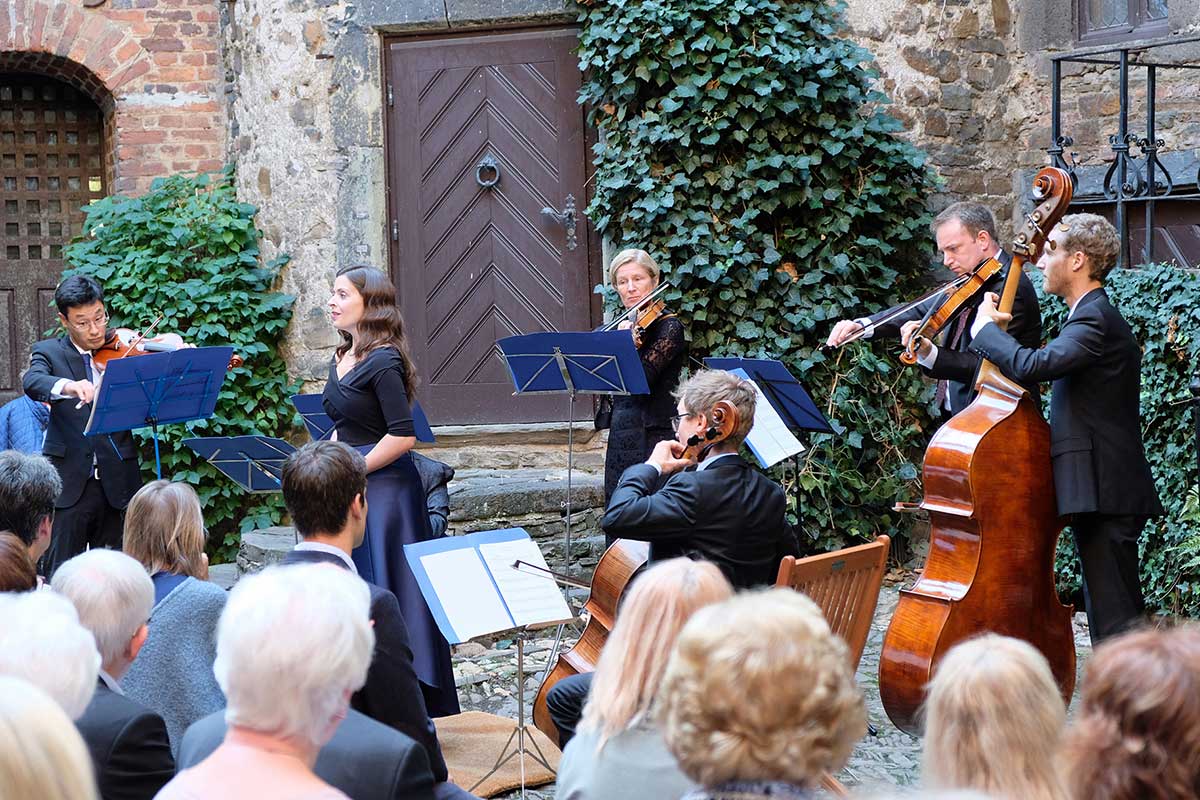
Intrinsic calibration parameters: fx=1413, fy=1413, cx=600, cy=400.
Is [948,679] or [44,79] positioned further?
[44,79]

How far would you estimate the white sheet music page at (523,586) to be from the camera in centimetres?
415

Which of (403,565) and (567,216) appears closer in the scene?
(403,565)

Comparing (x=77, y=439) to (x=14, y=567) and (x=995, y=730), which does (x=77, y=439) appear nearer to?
(x=14, y=567)

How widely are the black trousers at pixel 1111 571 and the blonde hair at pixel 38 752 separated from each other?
371 centimetres

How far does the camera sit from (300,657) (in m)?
2.09

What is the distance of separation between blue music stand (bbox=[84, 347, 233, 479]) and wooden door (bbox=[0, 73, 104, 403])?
4810mm

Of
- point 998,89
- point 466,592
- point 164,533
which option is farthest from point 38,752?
point 998,89

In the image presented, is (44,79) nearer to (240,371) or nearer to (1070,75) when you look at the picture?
(240,371)

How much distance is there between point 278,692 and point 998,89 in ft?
24.2

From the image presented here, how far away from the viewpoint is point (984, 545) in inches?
176

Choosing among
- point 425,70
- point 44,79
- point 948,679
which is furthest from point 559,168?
point 948,679

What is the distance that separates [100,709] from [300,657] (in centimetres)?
77

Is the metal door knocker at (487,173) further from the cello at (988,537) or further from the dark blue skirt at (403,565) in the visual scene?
the cello at (988,537)

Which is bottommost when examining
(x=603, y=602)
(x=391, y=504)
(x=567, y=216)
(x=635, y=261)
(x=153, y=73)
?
(x=603, y=602)
